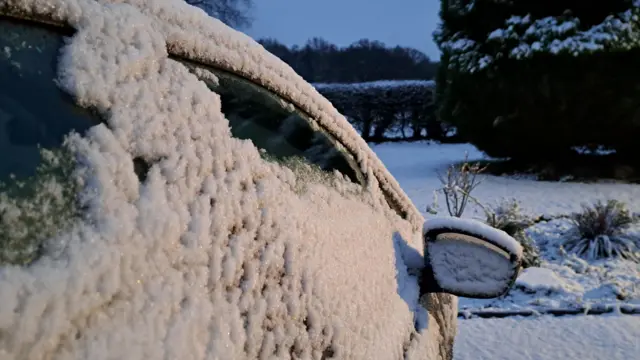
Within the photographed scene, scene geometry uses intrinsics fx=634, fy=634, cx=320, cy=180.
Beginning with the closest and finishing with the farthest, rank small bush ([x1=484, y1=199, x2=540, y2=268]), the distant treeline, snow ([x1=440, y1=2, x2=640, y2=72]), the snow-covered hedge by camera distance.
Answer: small bush ([x1=484, y1=199, x2=540, y2=268]) → snow ([x1=440, y1=2, x2=640, y2=72]) → the snow-covered hedge → the distant treeline

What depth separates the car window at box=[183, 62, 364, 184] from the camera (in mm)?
1017

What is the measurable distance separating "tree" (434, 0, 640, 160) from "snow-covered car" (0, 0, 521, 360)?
971 centimetres

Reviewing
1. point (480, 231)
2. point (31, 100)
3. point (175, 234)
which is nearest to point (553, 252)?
point (480, 231)

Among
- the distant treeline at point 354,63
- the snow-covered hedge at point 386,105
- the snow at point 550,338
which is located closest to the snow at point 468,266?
the snow at point 550,338

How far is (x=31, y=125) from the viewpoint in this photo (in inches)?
29.1

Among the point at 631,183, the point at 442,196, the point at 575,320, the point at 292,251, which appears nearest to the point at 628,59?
the point at 631,183

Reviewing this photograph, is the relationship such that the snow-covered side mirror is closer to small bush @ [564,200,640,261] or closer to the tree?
small bush @ [564,200,640,261]

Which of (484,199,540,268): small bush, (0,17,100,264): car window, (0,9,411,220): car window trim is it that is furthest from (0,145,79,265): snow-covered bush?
(484,199,540,268): small bush

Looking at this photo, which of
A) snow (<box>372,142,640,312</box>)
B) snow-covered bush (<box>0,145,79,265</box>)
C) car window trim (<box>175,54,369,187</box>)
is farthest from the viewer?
snow (<box>372,142,640,312</box>)

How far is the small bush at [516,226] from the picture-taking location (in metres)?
6.02

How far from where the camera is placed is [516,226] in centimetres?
642

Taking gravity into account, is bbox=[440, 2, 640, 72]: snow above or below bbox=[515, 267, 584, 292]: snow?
above

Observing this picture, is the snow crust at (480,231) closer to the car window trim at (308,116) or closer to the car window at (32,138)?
the car window trim at (308,116)

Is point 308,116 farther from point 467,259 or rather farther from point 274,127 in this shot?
point 467,259
